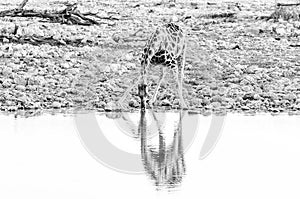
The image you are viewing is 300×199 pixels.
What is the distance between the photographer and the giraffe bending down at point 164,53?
42.7ft

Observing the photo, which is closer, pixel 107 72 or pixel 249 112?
pixel 249 112

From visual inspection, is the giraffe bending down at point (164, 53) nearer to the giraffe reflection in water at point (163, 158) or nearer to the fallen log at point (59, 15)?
the giraffe reflection in water at point (163, 158)

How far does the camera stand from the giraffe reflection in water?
28.0 feet

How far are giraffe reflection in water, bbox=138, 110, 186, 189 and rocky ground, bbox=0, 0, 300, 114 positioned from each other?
2101 mm

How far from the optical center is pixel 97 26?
66.1 feet

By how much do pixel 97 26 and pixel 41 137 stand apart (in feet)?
32.6

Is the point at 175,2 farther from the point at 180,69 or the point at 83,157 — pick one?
the point at 83,157

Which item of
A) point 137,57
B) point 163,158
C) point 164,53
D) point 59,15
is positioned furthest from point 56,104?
point 59,15

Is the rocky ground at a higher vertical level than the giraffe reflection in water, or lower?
higher

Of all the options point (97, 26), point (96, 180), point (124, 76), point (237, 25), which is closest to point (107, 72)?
point (124, 76)

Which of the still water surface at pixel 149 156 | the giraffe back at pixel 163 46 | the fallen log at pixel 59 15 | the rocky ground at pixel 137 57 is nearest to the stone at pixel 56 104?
the rocky ground at pixel 137 57

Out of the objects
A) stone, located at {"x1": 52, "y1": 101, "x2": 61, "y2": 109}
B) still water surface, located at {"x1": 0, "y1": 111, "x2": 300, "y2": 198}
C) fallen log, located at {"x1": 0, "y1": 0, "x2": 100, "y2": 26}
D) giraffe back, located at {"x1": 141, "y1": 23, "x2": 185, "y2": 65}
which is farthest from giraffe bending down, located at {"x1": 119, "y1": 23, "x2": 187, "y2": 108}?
fallen log, located at {"x1": 0, "y1": 0, "x2": 100, "y2": 26}

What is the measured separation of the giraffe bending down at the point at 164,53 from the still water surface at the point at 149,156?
27.0 inches

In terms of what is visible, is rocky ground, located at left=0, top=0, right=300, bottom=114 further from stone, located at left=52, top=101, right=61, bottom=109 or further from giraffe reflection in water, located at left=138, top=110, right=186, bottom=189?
giraffe reflection in water, located at left=138, top=110, right=186, bottom=189
